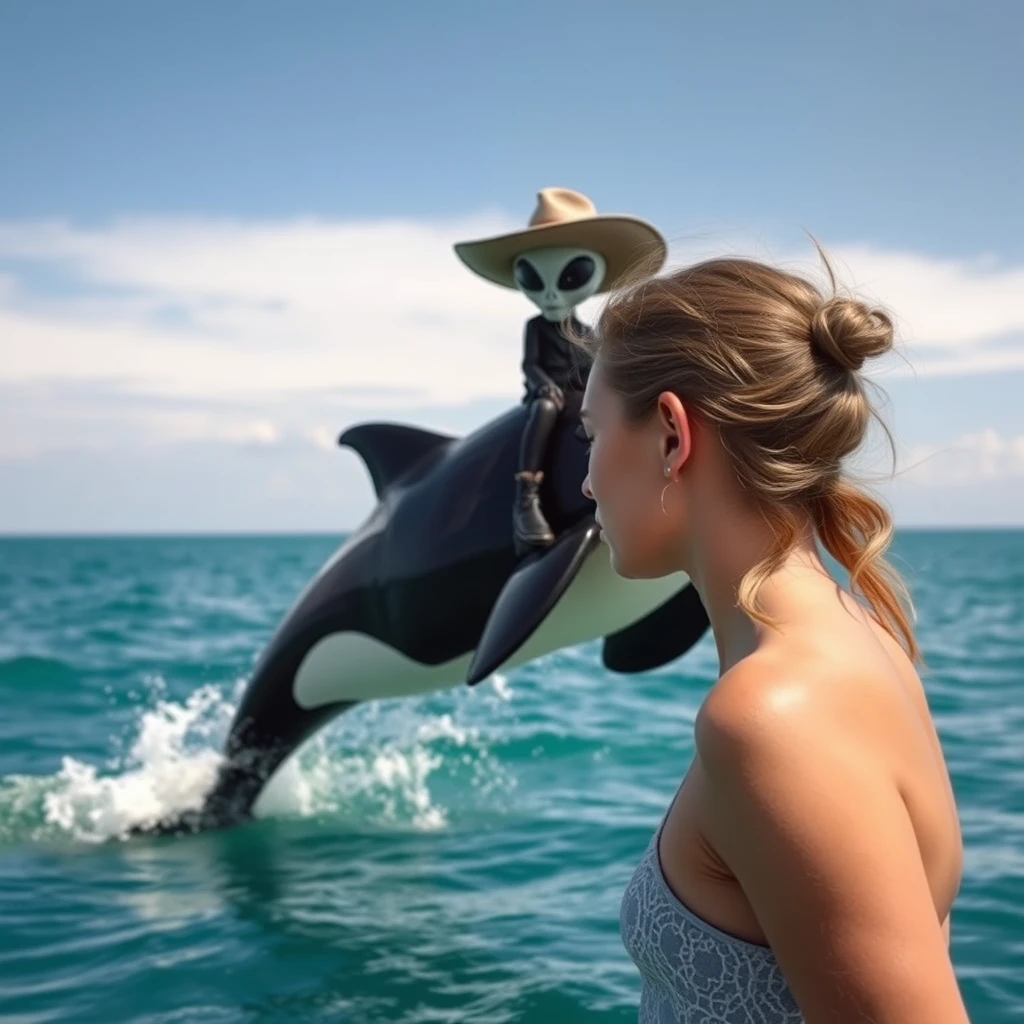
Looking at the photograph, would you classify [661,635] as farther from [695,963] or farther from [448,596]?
[695,963]

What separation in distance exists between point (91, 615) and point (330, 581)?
19.5 meters

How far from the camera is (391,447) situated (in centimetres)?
→ 581

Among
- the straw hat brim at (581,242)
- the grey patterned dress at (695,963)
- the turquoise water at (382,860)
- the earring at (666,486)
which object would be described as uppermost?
the straw hat brim at (581,242)

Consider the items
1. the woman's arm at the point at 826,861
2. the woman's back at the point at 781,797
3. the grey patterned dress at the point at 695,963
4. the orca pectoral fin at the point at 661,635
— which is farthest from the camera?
the orca pectoral fin at the point at 661,635

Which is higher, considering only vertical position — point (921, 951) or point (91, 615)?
point (921, 951)

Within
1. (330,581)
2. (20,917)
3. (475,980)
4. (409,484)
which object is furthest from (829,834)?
(20,917)

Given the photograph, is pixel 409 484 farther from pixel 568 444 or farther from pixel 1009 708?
pixel 1009 708

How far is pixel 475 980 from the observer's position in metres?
5.06

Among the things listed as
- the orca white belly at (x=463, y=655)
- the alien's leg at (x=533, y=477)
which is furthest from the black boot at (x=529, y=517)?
the orca white belly at (x=463, y=655)

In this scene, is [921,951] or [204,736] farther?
[204,736]

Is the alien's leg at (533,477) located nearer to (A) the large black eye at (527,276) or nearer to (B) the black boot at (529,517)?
(B) the black boot at (529,517)

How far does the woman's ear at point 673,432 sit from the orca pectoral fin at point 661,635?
3.76 meters

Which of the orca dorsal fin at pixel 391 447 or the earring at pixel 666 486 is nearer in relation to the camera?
the earring at pixel 666 486

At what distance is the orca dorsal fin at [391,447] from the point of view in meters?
5.76
